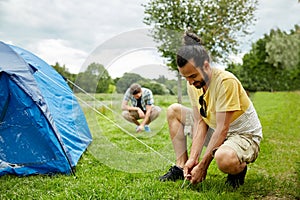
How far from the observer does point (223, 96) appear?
2.33 metres

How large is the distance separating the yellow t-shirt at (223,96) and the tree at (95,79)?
2.66 feet

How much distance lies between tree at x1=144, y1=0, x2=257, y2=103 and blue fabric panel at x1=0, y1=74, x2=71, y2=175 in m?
6.59

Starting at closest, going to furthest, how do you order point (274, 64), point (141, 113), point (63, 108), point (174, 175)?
point (174, 175)
point (63, 108)
point (141, 113)
point (274, 64)

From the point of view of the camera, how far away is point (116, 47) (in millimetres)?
2836

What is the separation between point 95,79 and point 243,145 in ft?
4.12

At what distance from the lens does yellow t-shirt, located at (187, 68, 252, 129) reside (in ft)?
7.61

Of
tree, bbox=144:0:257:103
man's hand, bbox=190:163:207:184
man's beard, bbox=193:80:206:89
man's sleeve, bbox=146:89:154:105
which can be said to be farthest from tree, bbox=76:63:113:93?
tree, bbox=144:0:257:103

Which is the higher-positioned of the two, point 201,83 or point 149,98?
point 201,83

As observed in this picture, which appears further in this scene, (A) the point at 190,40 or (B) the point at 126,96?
(B) the point at 126,96

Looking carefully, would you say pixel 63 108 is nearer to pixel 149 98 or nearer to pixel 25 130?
pixel 25 130

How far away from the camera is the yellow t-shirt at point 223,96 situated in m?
2.32

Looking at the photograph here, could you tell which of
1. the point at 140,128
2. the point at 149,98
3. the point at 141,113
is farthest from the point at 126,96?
the point at 140,128

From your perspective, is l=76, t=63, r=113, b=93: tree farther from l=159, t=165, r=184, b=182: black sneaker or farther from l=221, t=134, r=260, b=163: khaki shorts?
l=221, t=134, r=260, b=163: khaki shorts

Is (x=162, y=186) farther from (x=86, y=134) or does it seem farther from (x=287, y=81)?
(x=287, y=81)
